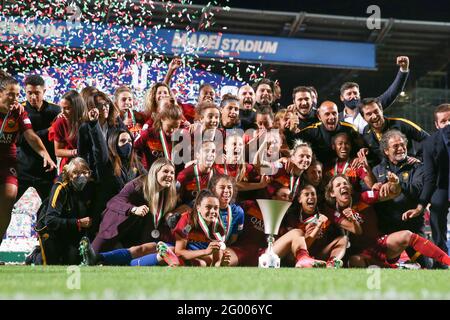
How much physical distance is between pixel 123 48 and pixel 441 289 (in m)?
11.2

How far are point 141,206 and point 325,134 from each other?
198 cm

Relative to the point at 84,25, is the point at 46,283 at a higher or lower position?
lower

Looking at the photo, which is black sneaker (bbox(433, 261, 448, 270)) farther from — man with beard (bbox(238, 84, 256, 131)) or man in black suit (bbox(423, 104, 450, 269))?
man with beard (bbox(238, 84, 256, 131))

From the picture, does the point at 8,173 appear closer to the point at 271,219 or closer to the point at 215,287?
the point at 271,219

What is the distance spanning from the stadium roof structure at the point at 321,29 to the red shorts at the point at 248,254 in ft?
27.4

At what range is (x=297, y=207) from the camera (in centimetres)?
603

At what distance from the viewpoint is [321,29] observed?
15375 mm

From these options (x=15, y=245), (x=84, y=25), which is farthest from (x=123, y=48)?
(x=15, y=245)

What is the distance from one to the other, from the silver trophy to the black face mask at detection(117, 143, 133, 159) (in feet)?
5.18

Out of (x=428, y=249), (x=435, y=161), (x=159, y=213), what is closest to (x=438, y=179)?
(x=435, y=161)

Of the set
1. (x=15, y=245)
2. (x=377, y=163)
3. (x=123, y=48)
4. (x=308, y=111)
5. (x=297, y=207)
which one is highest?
(x=123, y=48)

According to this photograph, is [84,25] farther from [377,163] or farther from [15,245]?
[377,163]

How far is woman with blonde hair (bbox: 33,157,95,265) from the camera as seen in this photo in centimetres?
584

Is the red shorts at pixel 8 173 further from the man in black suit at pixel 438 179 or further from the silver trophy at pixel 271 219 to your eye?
the man in black suit at pixel 438 179
